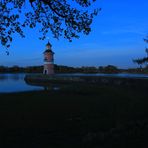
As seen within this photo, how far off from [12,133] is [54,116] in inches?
175

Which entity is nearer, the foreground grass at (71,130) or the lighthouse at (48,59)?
the foreground grass at (71,130)

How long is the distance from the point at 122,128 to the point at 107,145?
8.47ft

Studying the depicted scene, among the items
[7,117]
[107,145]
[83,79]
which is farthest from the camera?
[83,79]

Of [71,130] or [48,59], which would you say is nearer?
[71,130]

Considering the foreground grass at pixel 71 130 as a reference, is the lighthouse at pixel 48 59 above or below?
above

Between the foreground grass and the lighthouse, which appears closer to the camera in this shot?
the foreground grass

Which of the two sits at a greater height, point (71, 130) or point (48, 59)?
point (48, 59)

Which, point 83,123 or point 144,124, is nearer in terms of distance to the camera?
point 144,124

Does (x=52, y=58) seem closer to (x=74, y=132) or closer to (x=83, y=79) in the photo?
(x=83, y=79)

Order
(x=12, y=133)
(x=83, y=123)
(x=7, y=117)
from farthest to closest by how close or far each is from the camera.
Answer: (x=7, y=117) → (x=83, y=123) → (x=12, y=133)

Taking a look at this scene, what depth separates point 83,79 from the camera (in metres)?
59.3

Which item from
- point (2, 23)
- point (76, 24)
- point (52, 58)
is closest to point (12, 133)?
point (2, 23)

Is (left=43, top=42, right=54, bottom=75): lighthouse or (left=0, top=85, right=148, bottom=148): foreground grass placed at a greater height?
(left=43, top=42, right=54, bottom=75): lighthouse

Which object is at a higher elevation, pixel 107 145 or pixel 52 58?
pixel 52 58
